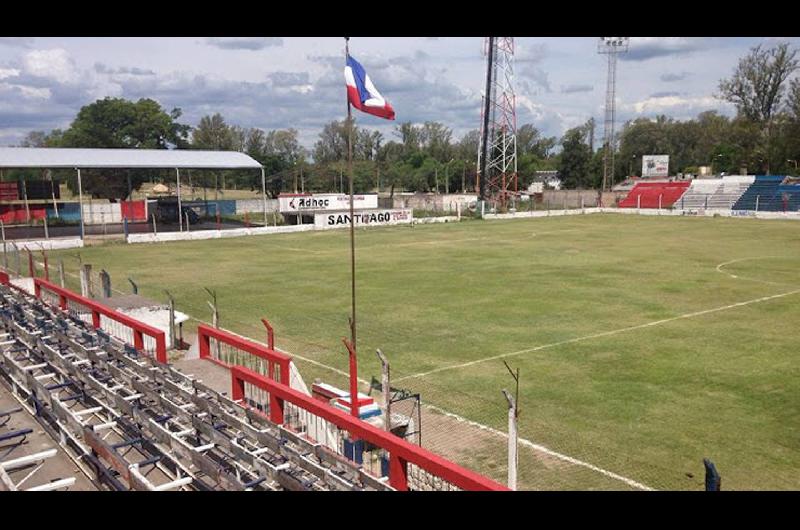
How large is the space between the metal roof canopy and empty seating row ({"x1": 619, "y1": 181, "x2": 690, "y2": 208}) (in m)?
45.9

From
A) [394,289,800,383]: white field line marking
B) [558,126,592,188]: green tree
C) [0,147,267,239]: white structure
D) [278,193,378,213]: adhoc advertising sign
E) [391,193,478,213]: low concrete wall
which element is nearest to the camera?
[394,289,800,383]: white field line marking

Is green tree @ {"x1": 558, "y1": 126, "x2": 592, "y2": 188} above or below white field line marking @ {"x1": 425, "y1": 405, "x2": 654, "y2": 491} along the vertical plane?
above

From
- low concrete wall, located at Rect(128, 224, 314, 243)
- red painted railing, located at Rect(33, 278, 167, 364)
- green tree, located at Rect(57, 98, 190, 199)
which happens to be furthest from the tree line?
red painted railing, located at Rect(33, 278, 167, 364)

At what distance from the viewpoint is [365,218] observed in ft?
182

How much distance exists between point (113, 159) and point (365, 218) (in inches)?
829

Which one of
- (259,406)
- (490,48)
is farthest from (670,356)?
(490,48)

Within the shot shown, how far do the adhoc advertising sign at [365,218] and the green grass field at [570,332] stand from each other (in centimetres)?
1507

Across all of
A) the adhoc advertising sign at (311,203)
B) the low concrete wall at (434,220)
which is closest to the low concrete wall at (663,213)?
the low concrete wall at (434,220)

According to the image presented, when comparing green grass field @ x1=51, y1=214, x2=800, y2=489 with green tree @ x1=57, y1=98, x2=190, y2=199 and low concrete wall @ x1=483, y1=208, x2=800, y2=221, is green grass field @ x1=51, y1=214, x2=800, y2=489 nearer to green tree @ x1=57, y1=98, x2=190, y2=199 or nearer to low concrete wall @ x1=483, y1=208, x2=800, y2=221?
low concrete wall @ x1=483, y1=208, x2=800, y2=221

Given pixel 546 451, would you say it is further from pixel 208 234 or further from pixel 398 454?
pixel 208 234

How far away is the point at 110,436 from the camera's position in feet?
25.9

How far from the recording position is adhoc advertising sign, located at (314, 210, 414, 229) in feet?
177

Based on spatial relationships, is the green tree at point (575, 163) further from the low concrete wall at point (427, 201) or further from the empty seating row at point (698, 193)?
the low concrete wall at point (427, 201)
